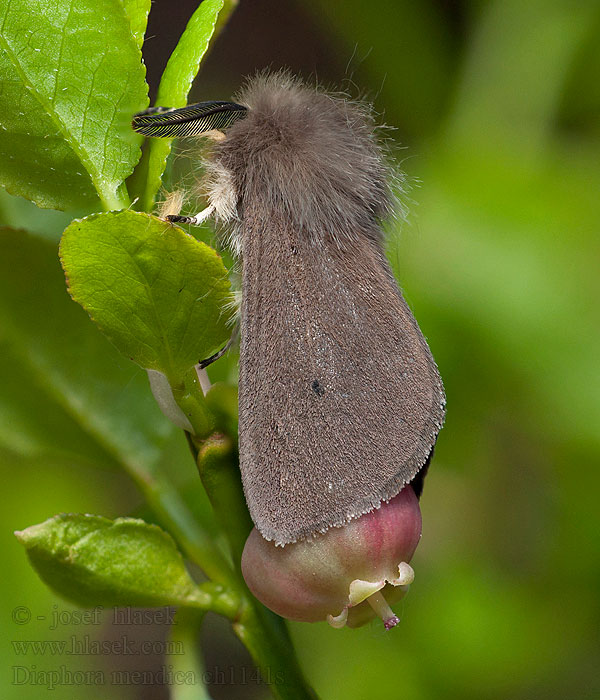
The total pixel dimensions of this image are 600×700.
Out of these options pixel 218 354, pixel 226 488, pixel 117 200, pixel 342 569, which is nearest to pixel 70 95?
pixel 117 200

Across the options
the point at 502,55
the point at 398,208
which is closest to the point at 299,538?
the point at 398,208

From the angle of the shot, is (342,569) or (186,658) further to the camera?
(186,658)

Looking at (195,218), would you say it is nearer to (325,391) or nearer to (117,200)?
(117,200)

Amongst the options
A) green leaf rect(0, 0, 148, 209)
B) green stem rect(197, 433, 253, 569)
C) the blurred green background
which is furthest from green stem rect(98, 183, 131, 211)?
the blurred green background

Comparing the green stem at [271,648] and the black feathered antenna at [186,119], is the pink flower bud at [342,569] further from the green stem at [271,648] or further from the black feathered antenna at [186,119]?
the black feathered antenna at [186,119]

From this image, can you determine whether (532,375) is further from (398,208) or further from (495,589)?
(398,208)

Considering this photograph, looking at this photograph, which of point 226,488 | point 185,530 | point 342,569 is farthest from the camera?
point 185,530
